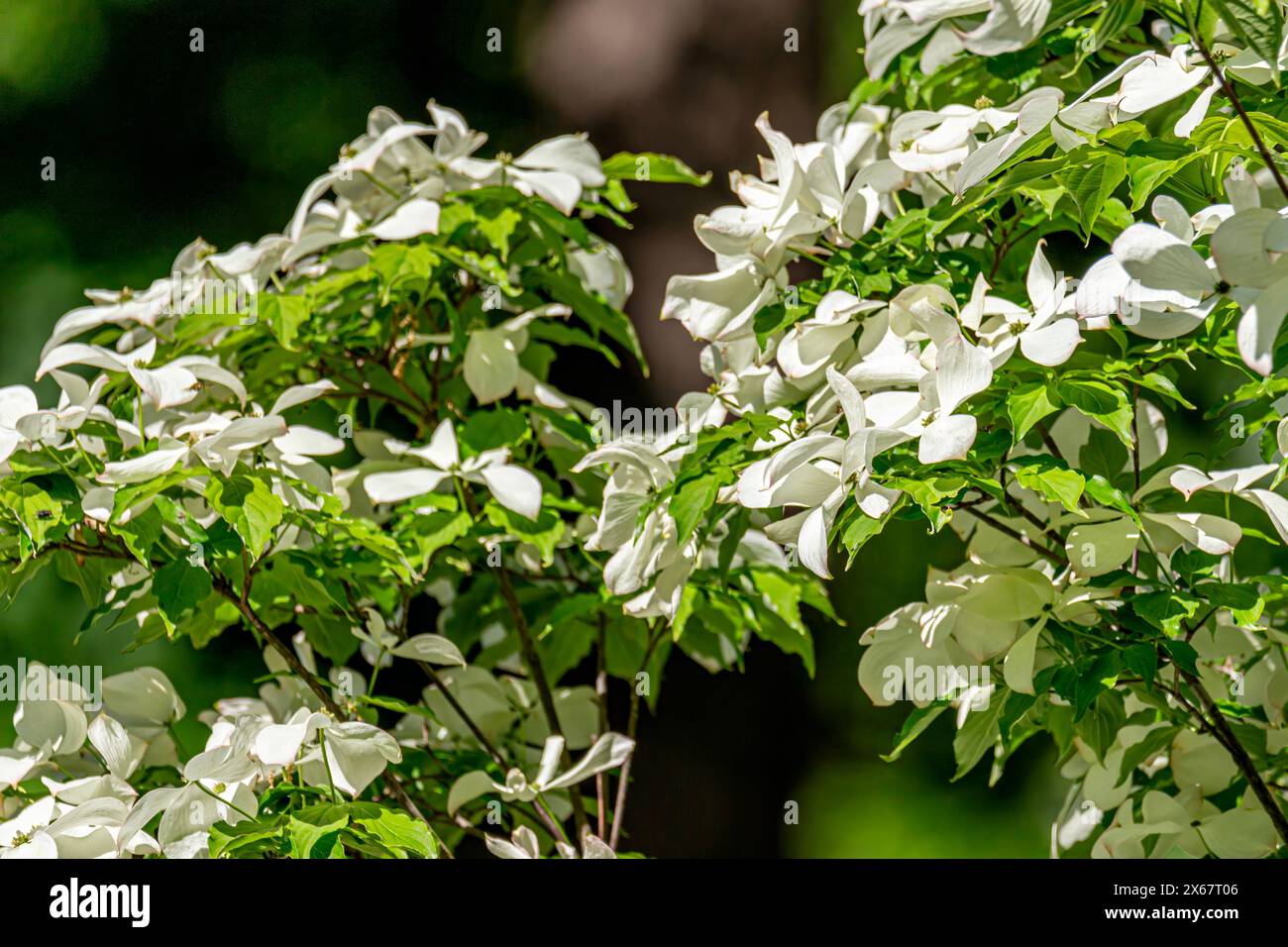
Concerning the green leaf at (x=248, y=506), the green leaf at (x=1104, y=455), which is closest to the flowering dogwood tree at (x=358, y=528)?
the green leaf at (x=248, y=506)

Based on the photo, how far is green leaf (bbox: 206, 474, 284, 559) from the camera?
775mm

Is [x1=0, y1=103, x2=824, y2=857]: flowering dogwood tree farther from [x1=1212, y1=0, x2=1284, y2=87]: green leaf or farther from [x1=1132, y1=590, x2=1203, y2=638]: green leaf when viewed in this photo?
[x1=1212, y1=0, x2=1284, y2=87]: green leaf

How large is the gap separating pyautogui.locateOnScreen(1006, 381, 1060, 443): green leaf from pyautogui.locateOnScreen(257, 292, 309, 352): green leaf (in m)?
0.55

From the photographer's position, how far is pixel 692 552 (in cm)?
89

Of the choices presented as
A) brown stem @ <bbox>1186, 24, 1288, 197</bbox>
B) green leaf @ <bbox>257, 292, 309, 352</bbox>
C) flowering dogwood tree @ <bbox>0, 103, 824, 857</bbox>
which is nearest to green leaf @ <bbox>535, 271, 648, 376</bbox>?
flowering dogwood tree @ <bbox>0, 103, 824, 857</bbox>

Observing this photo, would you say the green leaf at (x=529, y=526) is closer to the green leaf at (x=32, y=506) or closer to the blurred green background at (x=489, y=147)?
the green leaf at (x=32, y=506)

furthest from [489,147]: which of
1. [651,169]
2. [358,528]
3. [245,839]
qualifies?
[245,839]

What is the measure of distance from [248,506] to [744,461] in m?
Result: 0.33

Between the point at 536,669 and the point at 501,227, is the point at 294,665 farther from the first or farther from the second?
the point at 501,227

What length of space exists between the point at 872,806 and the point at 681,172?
1.65 m

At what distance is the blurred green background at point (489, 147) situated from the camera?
1.45 metres

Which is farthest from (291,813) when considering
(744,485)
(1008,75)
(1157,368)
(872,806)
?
(872,806)
